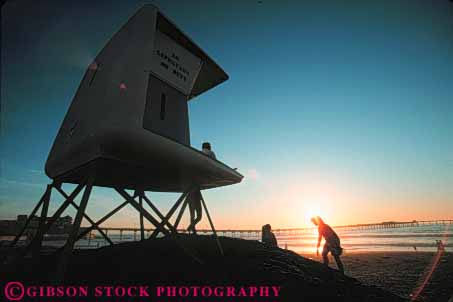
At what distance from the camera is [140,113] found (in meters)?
3.54

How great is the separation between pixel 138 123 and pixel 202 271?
2.78 m

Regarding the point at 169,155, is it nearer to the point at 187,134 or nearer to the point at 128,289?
the point at 187,134

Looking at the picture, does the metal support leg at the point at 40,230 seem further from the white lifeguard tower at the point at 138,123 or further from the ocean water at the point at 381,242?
the ocean water at the point at 381,242

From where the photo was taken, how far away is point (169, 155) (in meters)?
3.83

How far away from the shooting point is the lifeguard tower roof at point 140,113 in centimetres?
347

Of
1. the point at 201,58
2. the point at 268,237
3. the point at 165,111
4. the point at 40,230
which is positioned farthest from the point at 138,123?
the point at 268,237

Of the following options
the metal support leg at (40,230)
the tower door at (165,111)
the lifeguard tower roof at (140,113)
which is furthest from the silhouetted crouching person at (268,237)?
the metal support leg at (40,230)

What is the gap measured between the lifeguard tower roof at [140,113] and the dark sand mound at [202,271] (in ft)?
5.41

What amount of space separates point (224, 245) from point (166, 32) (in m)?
5.31

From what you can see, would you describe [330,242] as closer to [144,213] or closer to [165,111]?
[144,213]

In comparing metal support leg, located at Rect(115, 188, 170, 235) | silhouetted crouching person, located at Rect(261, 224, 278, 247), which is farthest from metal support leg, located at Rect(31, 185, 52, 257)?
silhouetted crouching person, located at Rect(261, 224, 278, 247)

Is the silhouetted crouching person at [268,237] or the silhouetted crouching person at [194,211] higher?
the silhouetted crouching person at [194,211]

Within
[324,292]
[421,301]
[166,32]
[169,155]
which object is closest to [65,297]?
[169,155]

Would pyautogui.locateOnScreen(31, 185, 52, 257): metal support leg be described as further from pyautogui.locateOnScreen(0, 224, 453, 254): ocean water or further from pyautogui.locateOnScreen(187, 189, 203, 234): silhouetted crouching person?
pyautogui.locateOnScreen(0, 224, 453, 254): ocean water
